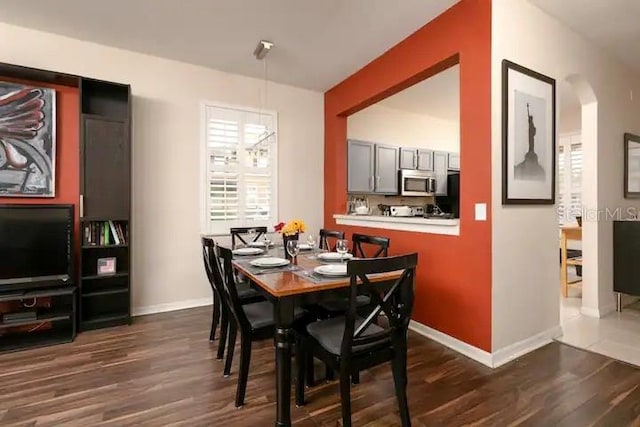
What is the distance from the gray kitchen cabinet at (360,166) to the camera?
15.5ft

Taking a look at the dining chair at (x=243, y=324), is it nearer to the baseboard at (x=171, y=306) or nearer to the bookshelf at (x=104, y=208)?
the bookshelf at (x=104, y=208)

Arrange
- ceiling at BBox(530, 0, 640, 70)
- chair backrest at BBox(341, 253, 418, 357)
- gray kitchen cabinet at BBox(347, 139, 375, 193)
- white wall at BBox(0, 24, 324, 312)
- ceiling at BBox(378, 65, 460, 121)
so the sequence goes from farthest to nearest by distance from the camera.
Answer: gray kitchen cabinet at BBox(347, 139, 375, 193)
ceiling at BBox(378, 65, 460, 121)
white wall at BBox(0, 24, 324, 312)
ceiling at BBox(530, 0, 640, 70)
chair backrest at BBox(341, 253, 418, 357)

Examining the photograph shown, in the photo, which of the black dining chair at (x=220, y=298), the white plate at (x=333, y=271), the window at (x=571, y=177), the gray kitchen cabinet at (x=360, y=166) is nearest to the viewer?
the white plate at (x=333, y=271)

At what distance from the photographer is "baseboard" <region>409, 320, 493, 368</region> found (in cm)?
243

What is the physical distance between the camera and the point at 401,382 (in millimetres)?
1685

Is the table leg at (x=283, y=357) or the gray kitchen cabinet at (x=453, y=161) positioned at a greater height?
the gray kitchen cabinet at (x=453, y=161)

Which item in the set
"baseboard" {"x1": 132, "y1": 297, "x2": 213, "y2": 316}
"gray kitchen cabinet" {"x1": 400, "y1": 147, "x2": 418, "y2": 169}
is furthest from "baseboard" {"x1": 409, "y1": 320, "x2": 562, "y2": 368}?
"gray kitchen cabinet" {"x1": 400, "y1": 147, "x2": 418, "y2": 169}

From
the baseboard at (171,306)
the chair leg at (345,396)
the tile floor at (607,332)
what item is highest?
the chair leg at (345,396)

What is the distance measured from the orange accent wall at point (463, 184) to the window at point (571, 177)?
4164mm

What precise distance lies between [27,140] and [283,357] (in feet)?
10.7

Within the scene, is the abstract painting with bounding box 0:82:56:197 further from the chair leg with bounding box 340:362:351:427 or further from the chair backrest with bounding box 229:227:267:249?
the chair leg with bounding box 340:362:351:427

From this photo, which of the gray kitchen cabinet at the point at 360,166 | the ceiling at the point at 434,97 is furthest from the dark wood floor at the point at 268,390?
the ceiling at the point at 434,97

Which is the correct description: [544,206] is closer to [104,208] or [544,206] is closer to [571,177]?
[571,177]

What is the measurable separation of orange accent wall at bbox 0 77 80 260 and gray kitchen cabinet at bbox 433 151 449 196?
17.2 feet
